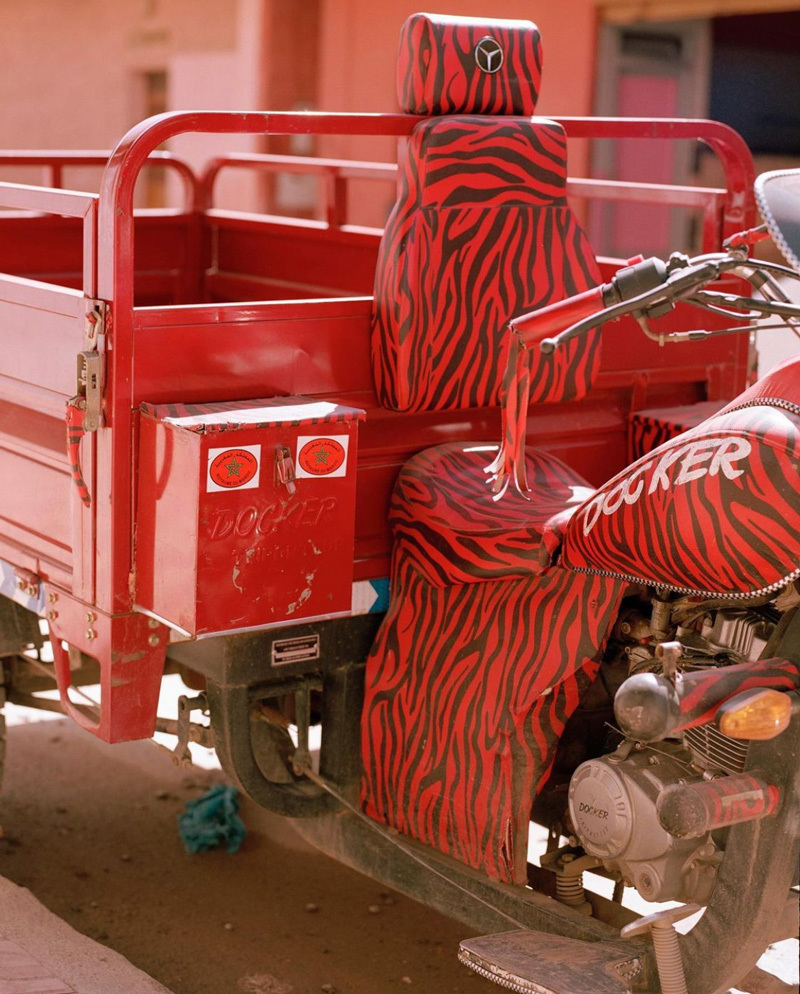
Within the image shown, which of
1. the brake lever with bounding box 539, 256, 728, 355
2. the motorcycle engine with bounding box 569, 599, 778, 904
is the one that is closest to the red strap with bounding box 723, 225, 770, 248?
the brake lever with bounding box 539, 256, 728, 355

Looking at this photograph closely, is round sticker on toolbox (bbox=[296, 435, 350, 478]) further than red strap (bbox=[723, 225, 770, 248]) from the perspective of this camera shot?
Yes

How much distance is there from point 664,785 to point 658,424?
1043mm

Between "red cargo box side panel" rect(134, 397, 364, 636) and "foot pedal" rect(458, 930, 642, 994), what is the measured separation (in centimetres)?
71

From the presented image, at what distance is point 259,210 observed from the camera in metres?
12.0

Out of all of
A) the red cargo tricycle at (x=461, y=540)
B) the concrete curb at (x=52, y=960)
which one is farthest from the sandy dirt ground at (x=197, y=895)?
the red cargo tricycle at (x=461, y=540)

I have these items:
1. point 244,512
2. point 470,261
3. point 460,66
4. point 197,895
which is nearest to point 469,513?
point 244,512

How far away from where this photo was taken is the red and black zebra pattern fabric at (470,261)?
319cm

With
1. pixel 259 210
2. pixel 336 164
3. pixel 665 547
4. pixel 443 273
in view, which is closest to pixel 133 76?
pixel 259 210

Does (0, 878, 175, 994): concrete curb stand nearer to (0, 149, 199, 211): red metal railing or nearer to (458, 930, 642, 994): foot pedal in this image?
(458, 930, 642, 994): foot pedal

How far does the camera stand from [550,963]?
2.78m

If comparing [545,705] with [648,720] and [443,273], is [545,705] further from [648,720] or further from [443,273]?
[443,273]

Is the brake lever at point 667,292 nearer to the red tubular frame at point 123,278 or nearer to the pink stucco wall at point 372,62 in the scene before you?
the red tubular frame at point 123,278

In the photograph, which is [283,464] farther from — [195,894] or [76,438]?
[195,894]

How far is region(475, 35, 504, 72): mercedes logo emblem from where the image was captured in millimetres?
3311
